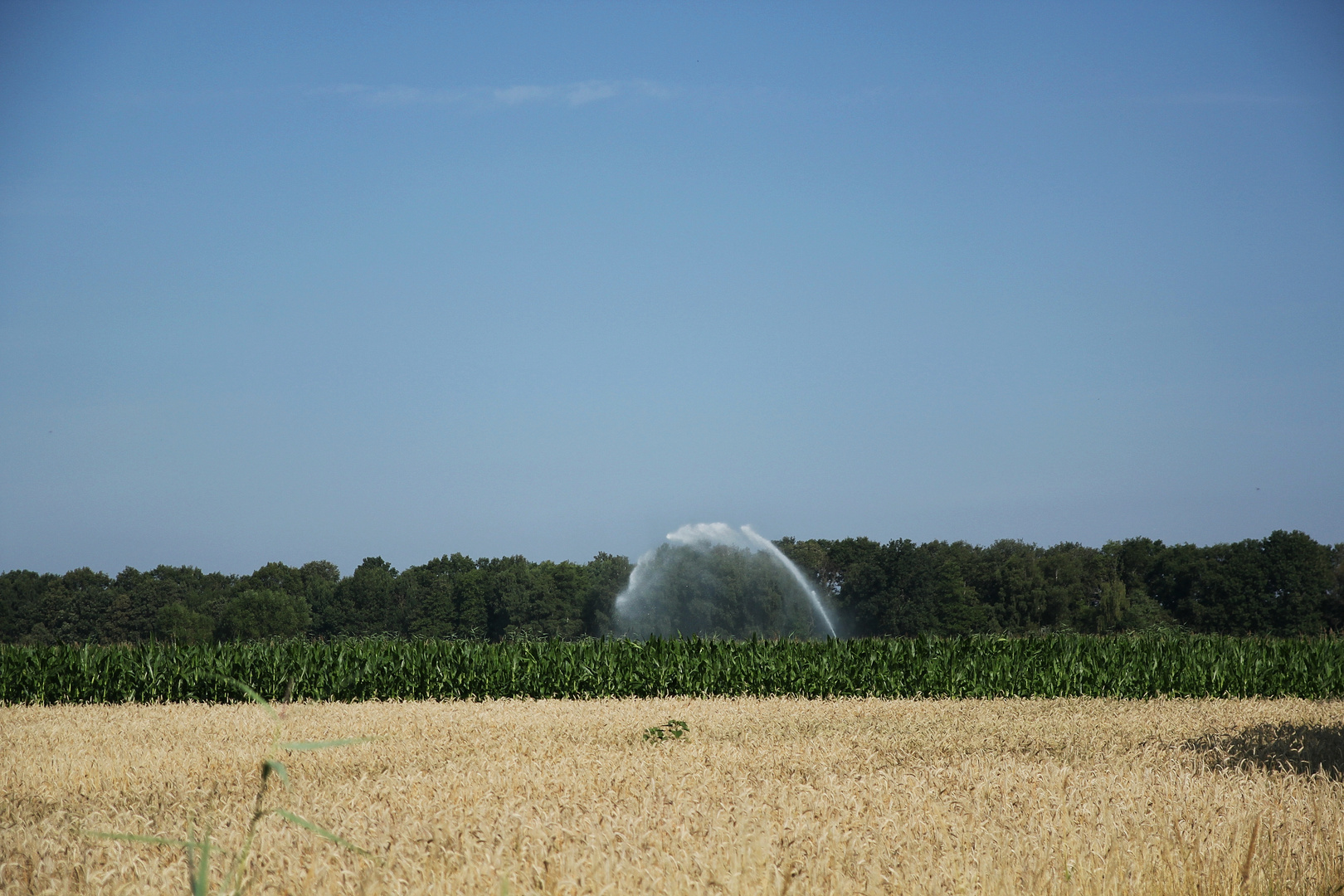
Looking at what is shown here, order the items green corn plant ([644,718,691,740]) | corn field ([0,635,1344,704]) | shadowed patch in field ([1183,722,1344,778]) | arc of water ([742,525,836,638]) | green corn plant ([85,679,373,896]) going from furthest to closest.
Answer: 1. arc of water ([742,525,836,638])
2. corn field ([0,635,1344,704])
3. green corn plant ([644,718,691,740])
4. shadowed patch in field ([1183,722,1344,778])
5. green corn plant ([85,679,373,896])

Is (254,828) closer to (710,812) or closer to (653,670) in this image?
(710,812)

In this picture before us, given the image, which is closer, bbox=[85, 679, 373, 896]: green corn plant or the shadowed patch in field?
bbox=[85, 679, 373, 896]: green corn plant

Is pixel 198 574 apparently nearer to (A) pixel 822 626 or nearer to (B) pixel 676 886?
(A) pixel 822 626

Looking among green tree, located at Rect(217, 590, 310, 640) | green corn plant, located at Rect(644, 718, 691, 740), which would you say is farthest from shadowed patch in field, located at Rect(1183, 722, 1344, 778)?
green tree, located at Rect(217, 590, 310, 640)

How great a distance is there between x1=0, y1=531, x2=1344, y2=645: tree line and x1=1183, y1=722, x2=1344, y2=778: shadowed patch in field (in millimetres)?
44172

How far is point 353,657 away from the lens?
22.5 metres

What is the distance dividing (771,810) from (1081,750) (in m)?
5.83

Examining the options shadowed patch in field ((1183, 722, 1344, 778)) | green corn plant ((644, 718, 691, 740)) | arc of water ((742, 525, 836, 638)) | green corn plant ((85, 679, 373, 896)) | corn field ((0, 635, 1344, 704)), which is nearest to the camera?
green corn plant ((85, 679, 373, 896))

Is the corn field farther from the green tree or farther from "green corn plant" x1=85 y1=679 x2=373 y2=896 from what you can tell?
the green tree

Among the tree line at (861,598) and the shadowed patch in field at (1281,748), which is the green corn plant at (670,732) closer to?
the shadowed patch in field at (1281,748)

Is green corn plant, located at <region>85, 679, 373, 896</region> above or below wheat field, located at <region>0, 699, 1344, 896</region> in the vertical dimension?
above

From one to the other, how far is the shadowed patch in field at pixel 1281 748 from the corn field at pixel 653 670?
32.4 ft

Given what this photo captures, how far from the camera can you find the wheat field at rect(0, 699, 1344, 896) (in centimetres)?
471

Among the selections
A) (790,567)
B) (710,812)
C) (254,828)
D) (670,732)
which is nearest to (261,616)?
(790,567)
